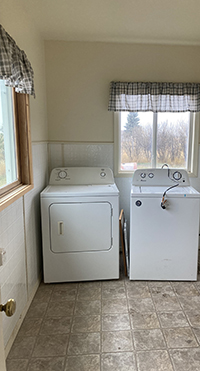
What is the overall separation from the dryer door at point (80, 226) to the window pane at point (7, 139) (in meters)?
0.57

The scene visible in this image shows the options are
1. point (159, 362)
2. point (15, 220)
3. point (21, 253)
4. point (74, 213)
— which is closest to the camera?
point (159, 362)

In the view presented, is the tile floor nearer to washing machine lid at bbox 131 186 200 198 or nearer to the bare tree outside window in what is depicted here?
washing machine lid at bbox 131 186 200 198

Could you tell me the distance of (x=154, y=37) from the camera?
2.83 meters

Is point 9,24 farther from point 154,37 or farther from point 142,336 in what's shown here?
point 142,336

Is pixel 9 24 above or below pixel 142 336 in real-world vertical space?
above

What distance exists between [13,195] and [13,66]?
2.87 ft

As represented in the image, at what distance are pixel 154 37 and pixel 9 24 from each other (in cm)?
164

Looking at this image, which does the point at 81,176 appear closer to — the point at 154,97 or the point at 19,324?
the point at 154,97

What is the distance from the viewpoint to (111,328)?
200 cm

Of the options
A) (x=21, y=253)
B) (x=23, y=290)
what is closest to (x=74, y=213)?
(x=21, y=253)

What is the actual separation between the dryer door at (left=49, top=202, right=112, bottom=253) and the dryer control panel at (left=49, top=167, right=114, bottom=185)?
0.55 metres

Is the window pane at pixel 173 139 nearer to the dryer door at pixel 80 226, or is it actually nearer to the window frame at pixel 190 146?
the window frame at pixel 190 146

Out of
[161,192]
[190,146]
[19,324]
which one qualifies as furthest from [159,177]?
[19,324]

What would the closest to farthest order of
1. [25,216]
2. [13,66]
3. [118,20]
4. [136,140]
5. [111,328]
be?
1. [13,66]
2. [111,328]
3. [25,216]
4. [118,20]
5. [136,140]
